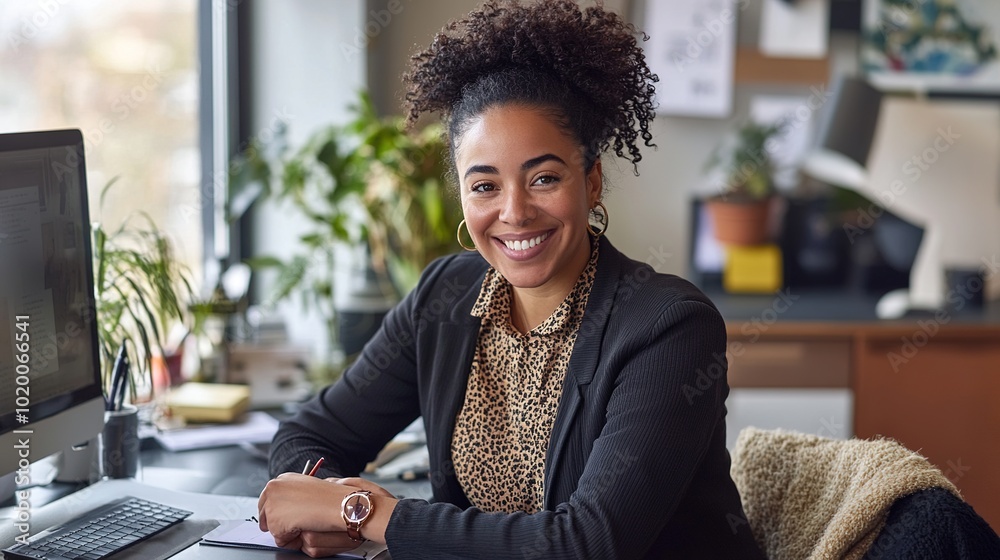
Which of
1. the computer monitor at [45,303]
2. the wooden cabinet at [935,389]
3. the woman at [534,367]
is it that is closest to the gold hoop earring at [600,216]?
the woman at [534,367]

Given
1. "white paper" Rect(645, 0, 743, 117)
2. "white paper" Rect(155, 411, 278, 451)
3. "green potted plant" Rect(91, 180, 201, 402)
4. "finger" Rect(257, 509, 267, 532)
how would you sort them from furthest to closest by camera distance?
"white paper" Rect(645, 0, 743, 117) < "white paper" Rect(155, 411, 278, 451) < "green potted plant" Rect(91, 180, 201, 402) < "finger" Rect(257, 509, 267, 532)

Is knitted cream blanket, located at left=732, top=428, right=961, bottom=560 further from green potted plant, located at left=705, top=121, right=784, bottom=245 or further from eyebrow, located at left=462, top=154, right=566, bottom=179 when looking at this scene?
green potted plant, located at left=705, top=121, right=784, bottom=245

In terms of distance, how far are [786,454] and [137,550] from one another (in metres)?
0.89

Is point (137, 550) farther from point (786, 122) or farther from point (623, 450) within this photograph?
point (786, 122)

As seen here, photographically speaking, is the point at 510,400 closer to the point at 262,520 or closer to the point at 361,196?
the point at 262,520

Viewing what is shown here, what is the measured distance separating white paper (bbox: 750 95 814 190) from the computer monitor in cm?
236

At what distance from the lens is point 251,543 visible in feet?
4.28

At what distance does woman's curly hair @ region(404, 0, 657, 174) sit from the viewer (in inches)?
55.9

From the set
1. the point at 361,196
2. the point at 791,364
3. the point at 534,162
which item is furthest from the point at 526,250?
the point at 791,364

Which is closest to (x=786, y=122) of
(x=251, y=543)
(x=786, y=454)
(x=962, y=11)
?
(x=962, y=11)

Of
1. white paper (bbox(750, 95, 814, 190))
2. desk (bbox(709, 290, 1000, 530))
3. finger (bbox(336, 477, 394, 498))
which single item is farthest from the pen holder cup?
white paper (bbox(750, 95, 814, 190))

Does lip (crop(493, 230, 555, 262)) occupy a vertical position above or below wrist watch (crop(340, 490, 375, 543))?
above

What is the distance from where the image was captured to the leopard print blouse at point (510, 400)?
1477 millimetres

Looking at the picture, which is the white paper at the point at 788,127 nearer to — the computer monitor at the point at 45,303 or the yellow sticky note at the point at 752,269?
the yellow sticky note at the point at 752,269
